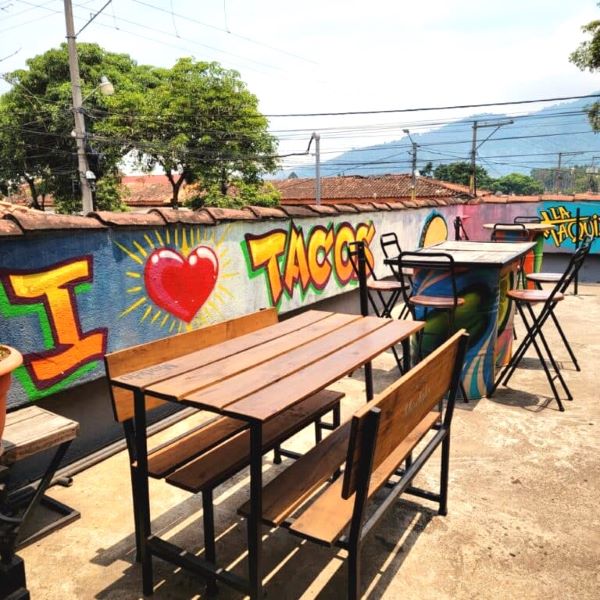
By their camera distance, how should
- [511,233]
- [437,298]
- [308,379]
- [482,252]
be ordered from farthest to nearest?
1. [511,233]
2. [482,252]
3. [437,298]
4. [308,379]

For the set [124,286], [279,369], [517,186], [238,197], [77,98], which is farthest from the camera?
[517,186]

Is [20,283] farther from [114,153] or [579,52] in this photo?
[114,153]

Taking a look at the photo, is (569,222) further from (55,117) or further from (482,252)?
(55,117)

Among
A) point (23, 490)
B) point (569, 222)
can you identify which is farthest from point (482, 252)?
point (569, 222)

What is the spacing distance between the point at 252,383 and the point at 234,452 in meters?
0.54

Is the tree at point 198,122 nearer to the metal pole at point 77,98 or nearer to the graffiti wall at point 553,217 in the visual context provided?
the metal pole at point 77,98

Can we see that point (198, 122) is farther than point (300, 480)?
Yes

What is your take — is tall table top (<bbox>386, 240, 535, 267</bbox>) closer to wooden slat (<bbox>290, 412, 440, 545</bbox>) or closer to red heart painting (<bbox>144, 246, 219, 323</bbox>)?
red heart painting (<bbox>144, 246, 219, 323</bbox>)

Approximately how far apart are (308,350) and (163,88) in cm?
2743

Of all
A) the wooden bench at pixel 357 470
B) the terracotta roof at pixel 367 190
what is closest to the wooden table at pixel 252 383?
the wooden bench at pixel 357 470

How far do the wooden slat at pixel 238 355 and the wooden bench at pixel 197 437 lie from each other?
0.05 m

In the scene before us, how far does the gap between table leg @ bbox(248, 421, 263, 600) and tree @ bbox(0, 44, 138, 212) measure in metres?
27.0

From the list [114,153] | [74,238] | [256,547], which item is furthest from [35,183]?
[256,547]

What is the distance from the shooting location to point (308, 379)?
2102mm
